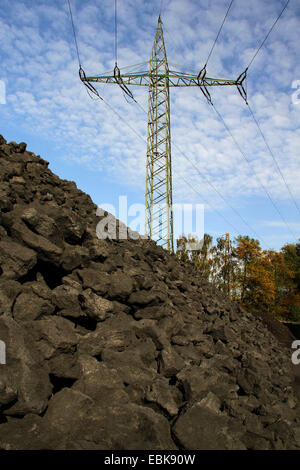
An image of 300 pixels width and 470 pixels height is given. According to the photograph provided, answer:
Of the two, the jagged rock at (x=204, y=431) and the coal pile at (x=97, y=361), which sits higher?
the coal pile at (x=97, y=361)

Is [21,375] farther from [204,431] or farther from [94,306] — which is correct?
[204,431]

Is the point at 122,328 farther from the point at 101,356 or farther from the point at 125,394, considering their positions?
the point at 125,394

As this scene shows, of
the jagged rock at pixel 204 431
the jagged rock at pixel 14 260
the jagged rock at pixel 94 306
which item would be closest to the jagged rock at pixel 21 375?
the jagged rock at pixel 14 260

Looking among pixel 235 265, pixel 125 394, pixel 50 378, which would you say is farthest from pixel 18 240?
pixel 235 265

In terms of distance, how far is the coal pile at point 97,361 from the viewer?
2939 mm

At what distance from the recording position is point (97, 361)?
3.81m

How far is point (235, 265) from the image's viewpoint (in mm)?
35125

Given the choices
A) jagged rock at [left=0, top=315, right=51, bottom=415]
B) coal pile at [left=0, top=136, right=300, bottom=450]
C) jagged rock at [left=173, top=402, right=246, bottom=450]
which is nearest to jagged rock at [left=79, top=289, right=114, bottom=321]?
coal pile at [left=0, top=136, right=300, bottom=450]

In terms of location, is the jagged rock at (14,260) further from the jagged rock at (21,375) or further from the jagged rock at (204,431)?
the jagged rock at (204,431)

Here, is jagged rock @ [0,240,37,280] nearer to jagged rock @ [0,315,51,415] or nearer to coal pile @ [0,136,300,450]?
coal pile @ [0,136,300,450]

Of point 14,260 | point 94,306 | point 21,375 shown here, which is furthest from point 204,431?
point 14,260

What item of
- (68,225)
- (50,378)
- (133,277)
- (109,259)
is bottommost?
(50,378)
